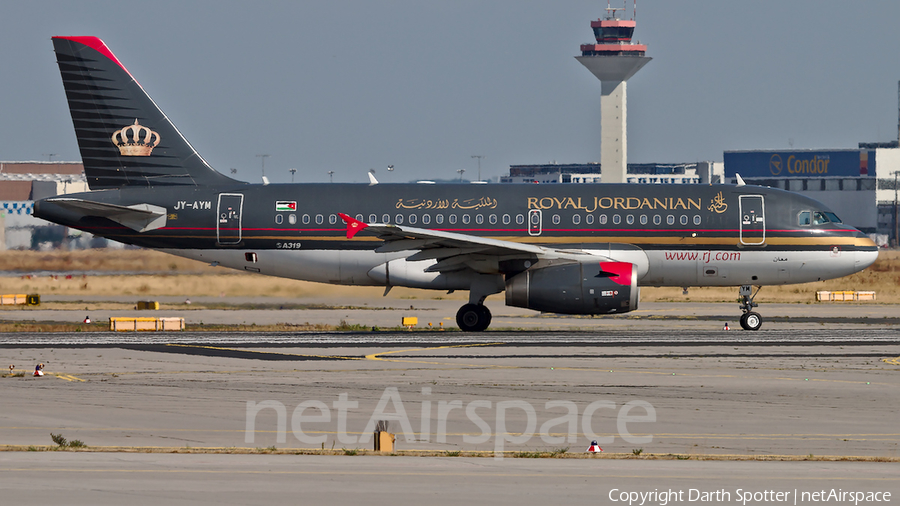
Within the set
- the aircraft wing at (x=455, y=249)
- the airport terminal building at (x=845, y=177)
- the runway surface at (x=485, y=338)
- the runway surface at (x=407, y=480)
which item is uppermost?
the airport terminal building at (x=845, y=177)

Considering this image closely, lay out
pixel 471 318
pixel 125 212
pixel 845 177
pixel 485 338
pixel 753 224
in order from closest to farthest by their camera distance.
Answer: pixel 485 338, pixel 471 318, pixel 753 224, pixel 125 212, pixel 845 177

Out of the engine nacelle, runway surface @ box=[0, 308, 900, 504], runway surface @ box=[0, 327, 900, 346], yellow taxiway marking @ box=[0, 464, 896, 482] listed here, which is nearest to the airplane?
the engine nacelle

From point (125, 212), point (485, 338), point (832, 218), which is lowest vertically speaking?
point (485, 338)

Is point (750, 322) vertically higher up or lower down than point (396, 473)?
higher up

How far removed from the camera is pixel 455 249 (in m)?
32.6

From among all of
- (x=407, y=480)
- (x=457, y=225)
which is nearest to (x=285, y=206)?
(x=457, y=225)

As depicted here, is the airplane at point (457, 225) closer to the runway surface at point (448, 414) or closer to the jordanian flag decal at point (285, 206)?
the jordanian flag decal at point (285, 206)

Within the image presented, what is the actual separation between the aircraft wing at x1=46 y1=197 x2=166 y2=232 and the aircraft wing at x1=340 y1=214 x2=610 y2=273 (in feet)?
22.5

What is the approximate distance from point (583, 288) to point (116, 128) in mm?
17163

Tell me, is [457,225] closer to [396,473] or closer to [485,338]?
[485,338]

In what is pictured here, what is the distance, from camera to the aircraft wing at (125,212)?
112ft

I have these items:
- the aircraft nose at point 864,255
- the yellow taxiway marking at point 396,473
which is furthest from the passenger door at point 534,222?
the yellow taxiway marking at point 396,473

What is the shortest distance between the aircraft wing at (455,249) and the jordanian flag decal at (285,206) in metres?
2.59

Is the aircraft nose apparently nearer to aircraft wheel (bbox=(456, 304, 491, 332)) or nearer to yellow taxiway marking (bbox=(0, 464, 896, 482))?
Answer: aircraft wheel (bbox=(456, 304, 491, 332))
